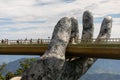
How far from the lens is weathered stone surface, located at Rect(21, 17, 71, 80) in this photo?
169 feet

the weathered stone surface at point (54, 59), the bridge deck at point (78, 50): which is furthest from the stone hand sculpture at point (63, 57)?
the bridge deck at point (78, 50)

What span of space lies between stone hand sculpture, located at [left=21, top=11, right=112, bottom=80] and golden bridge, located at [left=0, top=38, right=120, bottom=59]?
7.06 feet

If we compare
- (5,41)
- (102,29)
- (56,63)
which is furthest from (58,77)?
(5,41)

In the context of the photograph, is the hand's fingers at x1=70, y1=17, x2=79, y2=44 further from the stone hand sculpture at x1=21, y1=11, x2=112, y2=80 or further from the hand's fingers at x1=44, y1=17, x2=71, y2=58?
the hand's fingers at x1=44, y1=17, x2=71, y2=58

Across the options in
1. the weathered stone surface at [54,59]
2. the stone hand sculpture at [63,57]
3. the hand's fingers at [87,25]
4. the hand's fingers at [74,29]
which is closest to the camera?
the weathered stone surface at [54,59]

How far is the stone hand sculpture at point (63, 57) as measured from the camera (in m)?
51.8

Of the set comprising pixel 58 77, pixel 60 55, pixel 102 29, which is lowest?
pixel 58 77

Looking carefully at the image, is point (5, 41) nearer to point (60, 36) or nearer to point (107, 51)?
point (60, 36)

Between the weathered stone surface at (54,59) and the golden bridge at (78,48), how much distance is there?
2.18 metres

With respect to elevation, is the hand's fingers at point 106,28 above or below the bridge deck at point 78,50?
above

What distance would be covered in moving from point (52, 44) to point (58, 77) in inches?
233

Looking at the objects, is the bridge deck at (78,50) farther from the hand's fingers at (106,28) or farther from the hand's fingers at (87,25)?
the hand's fingers at (106,28)

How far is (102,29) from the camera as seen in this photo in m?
61.0

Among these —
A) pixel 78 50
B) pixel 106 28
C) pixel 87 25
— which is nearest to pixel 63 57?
pixel 78 50
